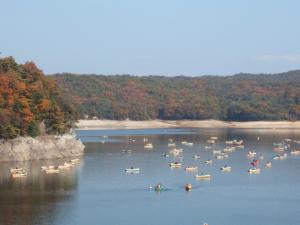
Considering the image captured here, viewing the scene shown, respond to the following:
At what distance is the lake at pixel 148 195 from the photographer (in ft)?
176

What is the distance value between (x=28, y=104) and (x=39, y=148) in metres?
5.65

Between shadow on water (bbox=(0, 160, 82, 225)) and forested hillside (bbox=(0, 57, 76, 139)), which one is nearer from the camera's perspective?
shadow on water (bbox=(0, 160, 82, 225))

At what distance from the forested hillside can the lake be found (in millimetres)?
4837

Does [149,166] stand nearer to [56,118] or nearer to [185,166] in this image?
[185,166]

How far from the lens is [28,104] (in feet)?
295

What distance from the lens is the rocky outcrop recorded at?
85.1 meters

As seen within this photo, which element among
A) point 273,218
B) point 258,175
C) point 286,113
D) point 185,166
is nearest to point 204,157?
point 185,166

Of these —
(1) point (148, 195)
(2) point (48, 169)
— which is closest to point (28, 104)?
(2) point (48, 169)

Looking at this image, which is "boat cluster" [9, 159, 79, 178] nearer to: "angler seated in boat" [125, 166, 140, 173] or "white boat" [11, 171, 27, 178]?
"white boat" [11, 171, 27, 178]

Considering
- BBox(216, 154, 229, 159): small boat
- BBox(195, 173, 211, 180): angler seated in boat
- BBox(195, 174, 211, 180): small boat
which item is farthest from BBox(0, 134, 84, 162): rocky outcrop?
BBox(195, 174, 211, 180): small boat

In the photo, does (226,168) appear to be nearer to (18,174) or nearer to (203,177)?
(203,177)

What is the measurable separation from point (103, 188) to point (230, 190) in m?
11.9

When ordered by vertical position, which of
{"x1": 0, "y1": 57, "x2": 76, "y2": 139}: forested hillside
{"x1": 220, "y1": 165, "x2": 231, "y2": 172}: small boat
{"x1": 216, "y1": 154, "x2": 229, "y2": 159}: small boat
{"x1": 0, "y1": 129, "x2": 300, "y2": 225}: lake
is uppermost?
{"x1": 0, "y1": 57, "x2": 76, "y2": 139}: forested hillside

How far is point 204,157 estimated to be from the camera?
101m
